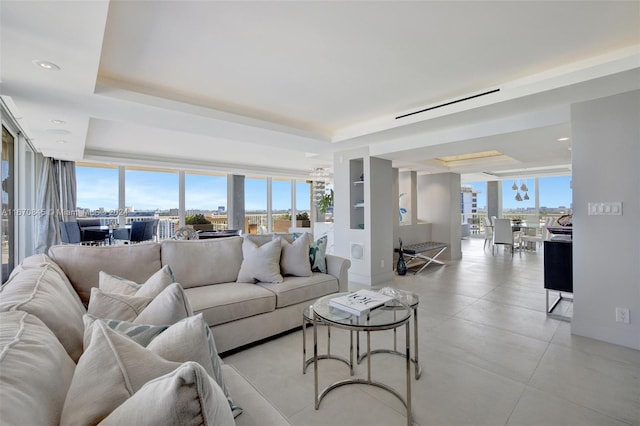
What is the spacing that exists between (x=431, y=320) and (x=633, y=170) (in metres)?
2.21

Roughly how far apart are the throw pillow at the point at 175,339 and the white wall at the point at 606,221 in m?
3.34

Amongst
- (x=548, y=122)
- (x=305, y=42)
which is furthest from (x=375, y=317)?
(x=548, y=122)

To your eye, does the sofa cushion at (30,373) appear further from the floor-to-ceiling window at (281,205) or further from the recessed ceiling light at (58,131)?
the floor-to-ceiling window at (281,205)

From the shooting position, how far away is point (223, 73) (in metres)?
2.69

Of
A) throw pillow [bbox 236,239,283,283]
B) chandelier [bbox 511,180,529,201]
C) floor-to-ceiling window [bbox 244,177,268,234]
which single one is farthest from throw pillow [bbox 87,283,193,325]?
chandelier [bbox 511,180,529,201]

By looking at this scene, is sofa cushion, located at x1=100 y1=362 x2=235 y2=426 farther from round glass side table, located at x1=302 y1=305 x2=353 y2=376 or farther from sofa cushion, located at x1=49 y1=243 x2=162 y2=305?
sofa cushion, located at x1=49 y1=243 x2=162 y2=305

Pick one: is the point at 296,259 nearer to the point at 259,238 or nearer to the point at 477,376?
the point at 259,238

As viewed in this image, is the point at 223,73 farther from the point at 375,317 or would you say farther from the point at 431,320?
the point at 431,320

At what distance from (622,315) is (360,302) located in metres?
2.46

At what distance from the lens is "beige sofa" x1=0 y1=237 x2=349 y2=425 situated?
2.18 feet

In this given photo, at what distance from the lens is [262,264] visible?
289 centimetres

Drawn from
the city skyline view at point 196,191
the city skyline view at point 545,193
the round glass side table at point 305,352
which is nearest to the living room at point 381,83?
the round glass side table at point 305,352

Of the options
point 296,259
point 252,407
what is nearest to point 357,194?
point 296,259

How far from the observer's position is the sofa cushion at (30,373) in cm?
56
